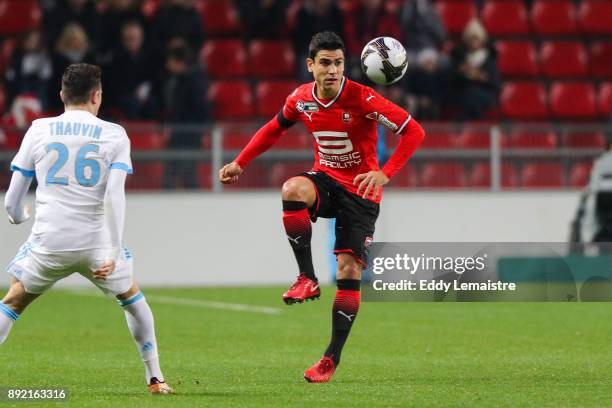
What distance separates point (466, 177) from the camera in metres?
16.1

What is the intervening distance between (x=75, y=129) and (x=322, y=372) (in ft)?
7.11

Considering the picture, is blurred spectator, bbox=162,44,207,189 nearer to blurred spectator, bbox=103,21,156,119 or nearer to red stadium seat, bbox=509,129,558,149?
blurred spectator, bbox=103,21,156,119

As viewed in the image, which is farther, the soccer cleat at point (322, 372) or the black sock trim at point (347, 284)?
the black sock trim at point (347, 284)

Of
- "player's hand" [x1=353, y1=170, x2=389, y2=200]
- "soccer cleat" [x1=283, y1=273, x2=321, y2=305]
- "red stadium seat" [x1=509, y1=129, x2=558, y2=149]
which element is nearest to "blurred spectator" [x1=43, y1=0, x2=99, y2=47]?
"red stadium seat" [x1=509, y1=129, x2=558, y2=149]

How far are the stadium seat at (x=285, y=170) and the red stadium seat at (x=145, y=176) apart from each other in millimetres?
1381

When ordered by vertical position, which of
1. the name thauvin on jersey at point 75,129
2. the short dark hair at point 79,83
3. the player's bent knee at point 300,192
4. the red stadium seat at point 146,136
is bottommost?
the red stadium seat at point 146,136

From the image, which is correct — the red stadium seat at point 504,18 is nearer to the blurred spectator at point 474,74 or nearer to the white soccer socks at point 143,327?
the blurred spectator at point 474,74

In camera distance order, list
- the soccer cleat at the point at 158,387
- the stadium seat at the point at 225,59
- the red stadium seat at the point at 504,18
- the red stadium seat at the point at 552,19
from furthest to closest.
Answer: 1. the red stadium seat at the point at 552,19
2. the red stadium seat at the point at 504,18
3. the stadium seat at the point at 225,59
4. the soccer cleat at the point at 158,387

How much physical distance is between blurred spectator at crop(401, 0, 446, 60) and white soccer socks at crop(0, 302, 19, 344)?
11.3 m

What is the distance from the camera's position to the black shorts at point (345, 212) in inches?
305

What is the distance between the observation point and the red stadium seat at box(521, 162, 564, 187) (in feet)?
52.8

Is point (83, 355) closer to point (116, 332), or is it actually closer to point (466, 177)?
point (116, 332)

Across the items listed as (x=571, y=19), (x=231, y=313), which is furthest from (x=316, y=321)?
(x=571, y=19)

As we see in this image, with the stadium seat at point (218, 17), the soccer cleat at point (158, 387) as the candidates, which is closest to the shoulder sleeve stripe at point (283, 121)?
the soccer cleat at point (158, 387)
